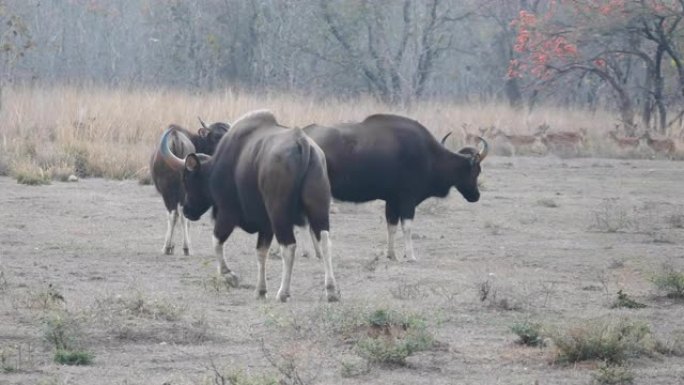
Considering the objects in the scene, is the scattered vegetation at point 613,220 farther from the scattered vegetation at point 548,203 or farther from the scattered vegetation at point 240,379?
the scattered vegetation at point 240,379

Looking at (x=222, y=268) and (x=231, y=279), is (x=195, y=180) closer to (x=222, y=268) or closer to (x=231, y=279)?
(x=222, y=268)

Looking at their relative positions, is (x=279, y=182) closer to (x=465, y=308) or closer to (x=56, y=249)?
(x=465, y=308)

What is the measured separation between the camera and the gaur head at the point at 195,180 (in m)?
12.2

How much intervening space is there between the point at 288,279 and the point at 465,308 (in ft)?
4.81

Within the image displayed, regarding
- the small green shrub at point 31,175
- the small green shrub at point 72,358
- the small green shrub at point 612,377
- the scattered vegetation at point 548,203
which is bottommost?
the small green shrub at point 31,175

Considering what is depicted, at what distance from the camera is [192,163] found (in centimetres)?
1219

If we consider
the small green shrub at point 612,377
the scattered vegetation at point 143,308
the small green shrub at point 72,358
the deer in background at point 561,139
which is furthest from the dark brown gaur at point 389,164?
the deer in background at point 561,139

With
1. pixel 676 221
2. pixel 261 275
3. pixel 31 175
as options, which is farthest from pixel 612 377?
pixel 31 175

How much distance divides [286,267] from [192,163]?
5.28 feet

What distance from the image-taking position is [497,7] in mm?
46531

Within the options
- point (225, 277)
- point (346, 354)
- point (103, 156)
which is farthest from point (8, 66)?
point (346, 354)

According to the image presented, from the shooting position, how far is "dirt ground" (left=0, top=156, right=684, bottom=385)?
8617 mm

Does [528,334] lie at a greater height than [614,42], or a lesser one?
lesser

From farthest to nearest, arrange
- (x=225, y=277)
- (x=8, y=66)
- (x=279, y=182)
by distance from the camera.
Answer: (x=8, y=66), (x=225, y=277), (x=279, y=182)
